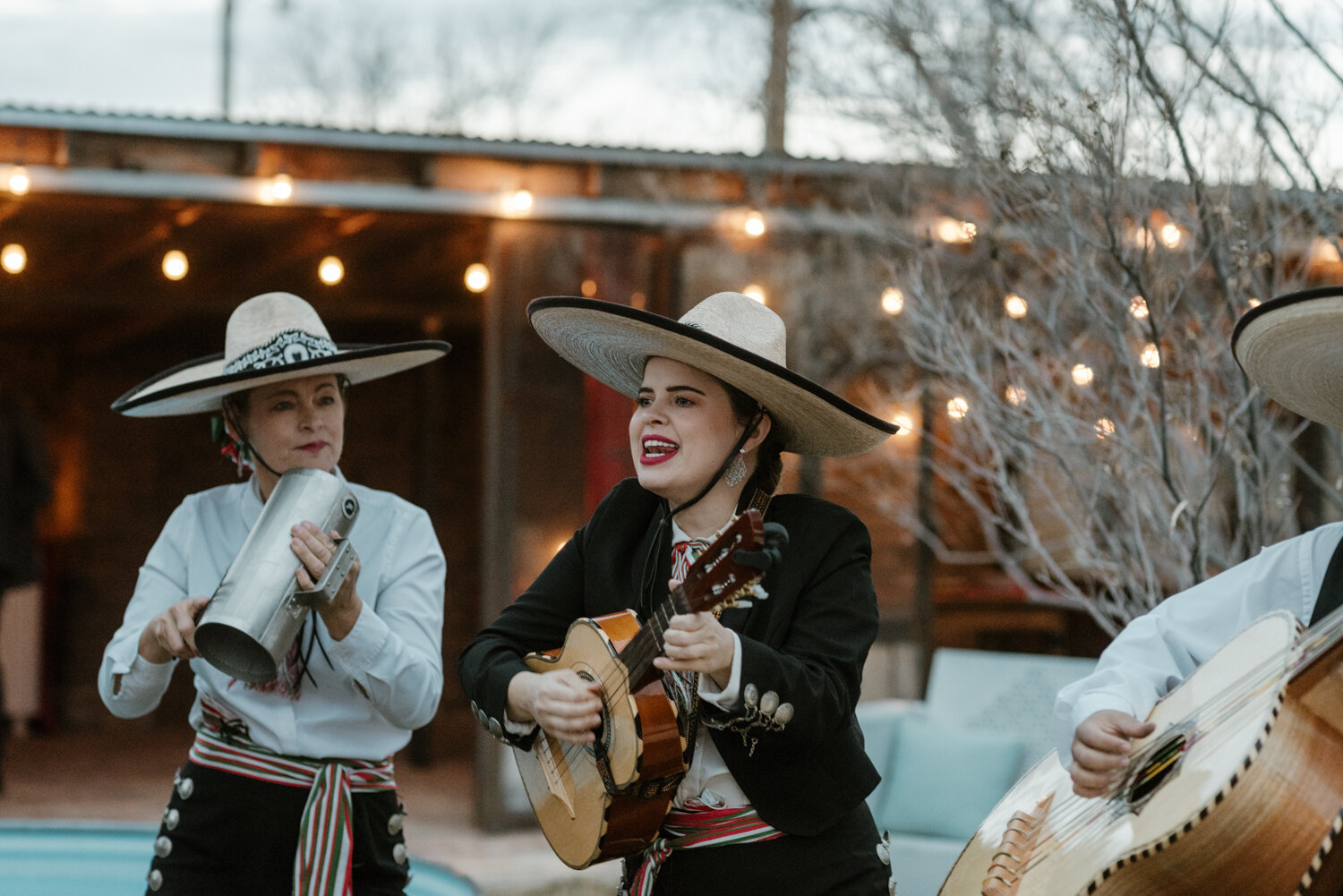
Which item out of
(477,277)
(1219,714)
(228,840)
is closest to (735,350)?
(1219,714)

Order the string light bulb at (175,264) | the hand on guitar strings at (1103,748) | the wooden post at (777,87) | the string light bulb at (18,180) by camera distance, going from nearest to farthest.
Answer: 1. the hand on guitar strings at (1103,748)
2. the string light bulb at (18,180)
3. the string light bulb at (175,264)
4. the wooden post at (777,87)

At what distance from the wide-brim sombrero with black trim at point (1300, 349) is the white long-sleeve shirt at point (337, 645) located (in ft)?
4.55

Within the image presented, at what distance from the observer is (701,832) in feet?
6.54

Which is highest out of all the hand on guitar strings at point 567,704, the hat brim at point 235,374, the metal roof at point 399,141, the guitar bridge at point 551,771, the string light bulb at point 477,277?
the metal roof at point 399,141

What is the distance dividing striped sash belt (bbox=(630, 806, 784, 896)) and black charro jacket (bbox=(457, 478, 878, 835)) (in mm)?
37

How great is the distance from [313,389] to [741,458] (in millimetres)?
913

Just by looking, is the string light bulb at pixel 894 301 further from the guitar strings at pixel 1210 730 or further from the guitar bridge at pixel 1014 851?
the guitar strings at pixel 1210 730

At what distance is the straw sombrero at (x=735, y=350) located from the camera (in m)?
1.99

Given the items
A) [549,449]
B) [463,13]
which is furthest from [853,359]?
[463,13]

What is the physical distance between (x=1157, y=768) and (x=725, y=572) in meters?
0.68

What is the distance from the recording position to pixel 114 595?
29.9 ft

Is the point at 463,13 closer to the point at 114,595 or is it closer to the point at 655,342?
the point at 114,595

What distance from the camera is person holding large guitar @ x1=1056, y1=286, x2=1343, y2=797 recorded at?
185cm

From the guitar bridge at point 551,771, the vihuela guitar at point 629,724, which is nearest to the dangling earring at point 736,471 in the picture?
the vihuela guitar at point 629,724
